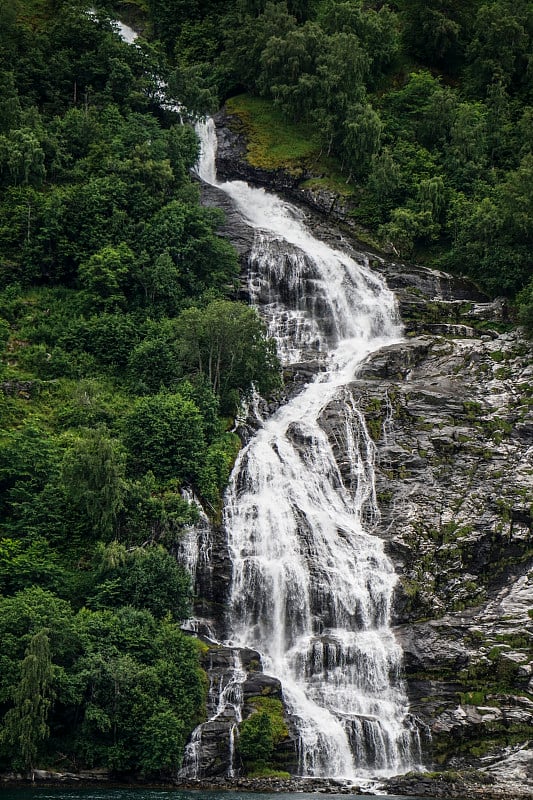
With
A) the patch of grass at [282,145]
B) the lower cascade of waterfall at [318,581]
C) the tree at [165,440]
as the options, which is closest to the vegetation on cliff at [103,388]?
the tree at [165,440]

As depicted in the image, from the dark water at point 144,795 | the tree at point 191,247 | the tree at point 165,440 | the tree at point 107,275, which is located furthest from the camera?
the tree at point 191,247

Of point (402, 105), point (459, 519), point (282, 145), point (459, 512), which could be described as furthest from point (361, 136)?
point (459, 519)

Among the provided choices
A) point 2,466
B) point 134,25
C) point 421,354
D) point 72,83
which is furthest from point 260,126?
point 2,466

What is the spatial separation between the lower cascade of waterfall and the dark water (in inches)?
102

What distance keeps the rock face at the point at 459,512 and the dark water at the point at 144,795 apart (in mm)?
5551

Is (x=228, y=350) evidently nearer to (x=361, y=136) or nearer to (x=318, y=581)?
(x=318, y=581)

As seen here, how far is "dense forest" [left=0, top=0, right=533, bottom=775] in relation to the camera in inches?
1644

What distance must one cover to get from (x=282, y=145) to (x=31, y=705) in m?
56.5

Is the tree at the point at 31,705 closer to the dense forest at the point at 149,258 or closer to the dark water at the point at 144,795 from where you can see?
the dense forest at the point at 149,258

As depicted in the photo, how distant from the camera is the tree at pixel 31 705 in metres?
38.2

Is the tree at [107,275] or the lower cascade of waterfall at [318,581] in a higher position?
the tree at [107,275]

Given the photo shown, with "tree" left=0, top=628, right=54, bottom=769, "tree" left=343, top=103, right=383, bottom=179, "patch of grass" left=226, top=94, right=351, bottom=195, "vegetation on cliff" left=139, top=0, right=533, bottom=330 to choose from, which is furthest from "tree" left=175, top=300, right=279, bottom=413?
"tree" left=343, top=103, right=383, bottom=179

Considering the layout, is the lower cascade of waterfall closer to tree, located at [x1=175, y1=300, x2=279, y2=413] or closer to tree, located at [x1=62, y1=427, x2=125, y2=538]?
tree, located at [x1=175, y1=300, x2=279, y2=413]

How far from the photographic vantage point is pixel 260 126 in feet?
282
